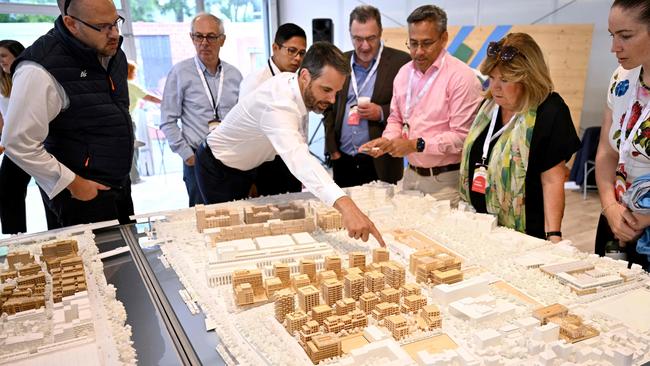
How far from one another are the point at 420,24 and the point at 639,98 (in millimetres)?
1167

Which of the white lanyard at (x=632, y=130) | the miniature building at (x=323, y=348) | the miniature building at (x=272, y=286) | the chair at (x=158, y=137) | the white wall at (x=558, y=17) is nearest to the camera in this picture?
the miniature building at (x=323, y=348)

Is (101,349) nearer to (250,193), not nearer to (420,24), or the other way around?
(250,193)

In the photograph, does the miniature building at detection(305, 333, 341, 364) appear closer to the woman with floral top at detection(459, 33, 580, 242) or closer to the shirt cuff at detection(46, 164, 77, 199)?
the woman with floral top at detection(459, 33, 580, 242)

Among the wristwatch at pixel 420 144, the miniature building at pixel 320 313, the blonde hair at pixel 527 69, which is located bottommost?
the miniature building at pixel 320 313

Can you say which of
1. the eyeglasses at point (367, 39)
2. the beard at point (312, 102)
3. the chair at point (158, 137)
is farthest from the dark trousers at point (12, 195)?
the chair at point (158, 137)

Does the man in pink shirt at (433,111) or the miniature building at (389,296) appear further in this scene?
the man in pink shirt at (433,111)

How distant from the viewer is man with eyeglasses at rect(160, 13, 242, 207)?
3.44 metres

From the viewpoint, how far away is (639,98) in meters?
Answer: 1.95

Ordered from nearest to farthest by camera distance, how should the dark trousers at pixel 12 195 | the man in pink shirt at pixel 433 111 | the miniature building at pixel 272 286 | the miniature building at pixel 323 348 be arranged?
the miniature building at pixel 323 348
the miniature building at pixel 272 286
the man in pink shirt at pixel 433 111
the dark trousers at pixel 12 195

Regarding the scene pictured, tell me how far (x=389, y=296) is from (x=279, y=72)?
2.06 m

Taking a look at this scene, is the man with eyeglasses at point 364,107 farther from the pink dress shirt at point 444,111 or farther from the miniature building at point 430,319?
the miniature building at point 430,319

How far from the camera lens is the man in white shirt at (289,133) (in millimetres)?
2070

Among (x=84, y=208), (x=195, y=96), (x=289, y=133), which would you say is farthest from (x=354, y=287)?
(x=195, y=96)

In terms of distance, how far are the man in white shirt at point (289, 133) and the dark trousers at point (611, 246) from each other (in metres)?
1.09
